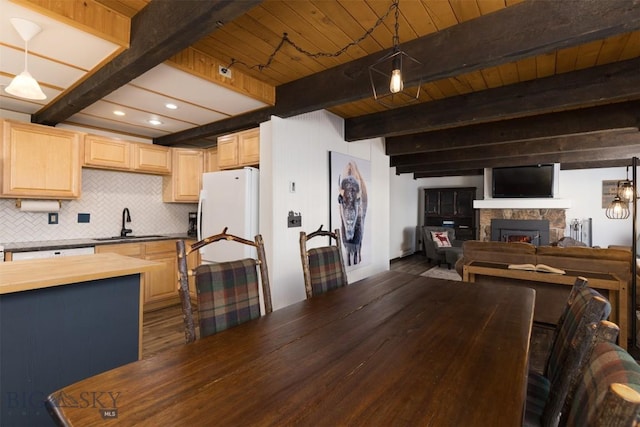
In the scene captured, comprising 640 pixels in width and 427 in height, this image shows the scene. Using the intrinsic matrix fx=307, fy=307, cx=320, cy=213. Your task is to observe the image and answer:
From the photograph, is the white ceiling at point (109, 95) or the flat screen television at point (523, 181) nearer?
the white ceiling at point (109, 95)

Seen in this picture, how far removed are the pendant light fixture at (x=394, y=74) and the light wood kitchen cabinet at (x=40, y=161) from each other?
3.19m

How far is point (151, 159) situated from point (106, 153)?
1.67ft

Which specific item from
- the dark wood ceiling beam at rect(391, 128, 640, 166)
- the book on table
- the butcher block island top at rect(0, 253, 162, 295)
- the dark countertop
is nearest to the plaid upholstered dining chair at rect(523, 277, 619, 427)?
the book on table

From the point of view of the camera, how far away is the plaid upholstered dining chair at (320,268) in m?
1.89

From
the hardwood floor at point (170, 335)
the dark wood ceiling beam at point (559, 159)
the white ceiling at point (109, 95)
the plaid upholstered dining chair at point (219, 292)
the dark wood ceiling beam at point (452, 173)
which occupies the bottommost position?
the hardwood floor at point (170, 335)

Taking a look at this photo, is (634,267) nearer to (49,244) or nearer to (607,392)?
(607,392)

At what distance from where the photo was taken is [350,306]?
1615mm

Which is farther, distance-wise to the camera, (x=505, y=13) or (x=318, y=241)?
(x=318, y=241)

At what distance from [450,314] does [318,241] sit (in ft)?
6.62

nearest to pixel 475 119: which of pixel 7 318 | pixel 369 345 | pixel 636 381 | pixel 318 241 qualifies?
pixel 318 241

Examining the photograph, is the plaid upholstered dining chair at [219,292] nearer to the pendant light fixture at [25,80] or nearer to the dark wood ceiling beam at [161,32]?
the dark wood ceiling beam at [161,32]

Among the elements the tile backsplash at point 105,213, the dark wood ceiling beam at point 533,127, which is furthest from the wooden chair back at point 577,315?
the tile backsplash at point 105,213

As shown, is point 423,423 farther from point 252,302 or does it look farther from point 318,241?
point 318,241

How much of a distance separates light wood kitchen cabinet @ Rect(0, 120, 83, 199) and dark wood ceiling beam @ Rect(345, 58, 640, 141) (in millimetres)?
3223
